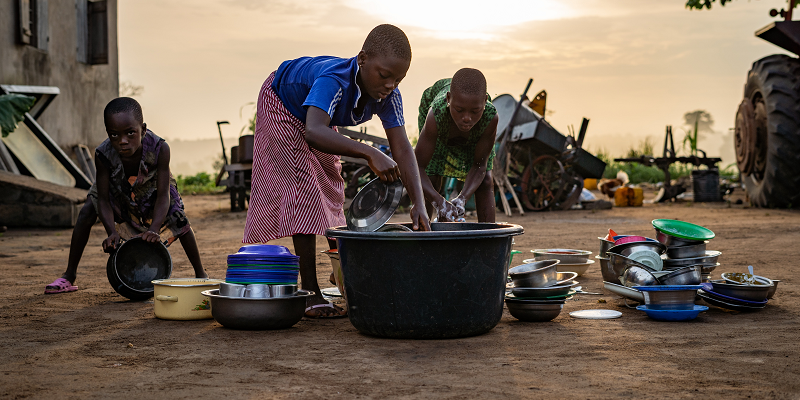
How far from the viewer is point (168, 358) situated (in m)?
2.55

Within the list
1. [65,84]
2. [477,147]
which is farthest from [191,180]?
[477,147]

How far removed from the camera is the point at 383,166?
281 centimetres

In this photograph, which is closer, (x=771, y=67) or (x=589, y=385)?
(x=589, y=385)

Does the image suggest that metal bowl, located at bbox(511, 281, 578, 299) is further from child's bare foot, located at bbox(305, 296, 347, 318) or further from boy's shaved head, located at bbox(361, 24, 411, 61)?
boy's shaved head, located at bbox(361, 24, 411, 61)

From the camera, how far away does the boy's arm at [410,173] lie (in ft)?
10.1

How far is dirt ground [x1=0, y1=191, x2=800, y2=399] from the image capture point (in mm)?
2125

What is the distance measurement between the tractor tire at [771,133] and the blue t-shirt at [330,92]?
6928mm

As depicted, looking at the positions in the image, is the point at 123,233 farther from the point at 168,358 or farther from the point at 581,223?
the point at 581,223

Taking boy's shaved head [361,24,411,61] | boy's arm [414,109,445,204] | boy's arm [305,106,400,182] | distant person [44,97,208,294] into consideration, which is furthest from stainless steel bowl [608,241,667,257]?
distant person [44,97,208,294]

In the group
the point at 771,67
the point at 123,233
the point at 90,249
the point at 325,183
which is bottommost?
the point at 90,249

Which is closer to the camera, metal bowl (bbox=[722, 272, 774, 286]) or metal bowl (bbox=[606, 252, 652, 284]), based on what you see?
metal bowl (bbox=[722, 272, 774, 286])

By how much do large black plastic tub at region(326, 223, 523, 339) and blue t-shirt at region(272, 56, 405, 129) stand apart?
24.4 inches

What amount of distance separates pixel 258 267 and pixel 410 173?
32.1 inches

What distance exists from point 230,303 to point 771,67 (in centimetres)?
844
